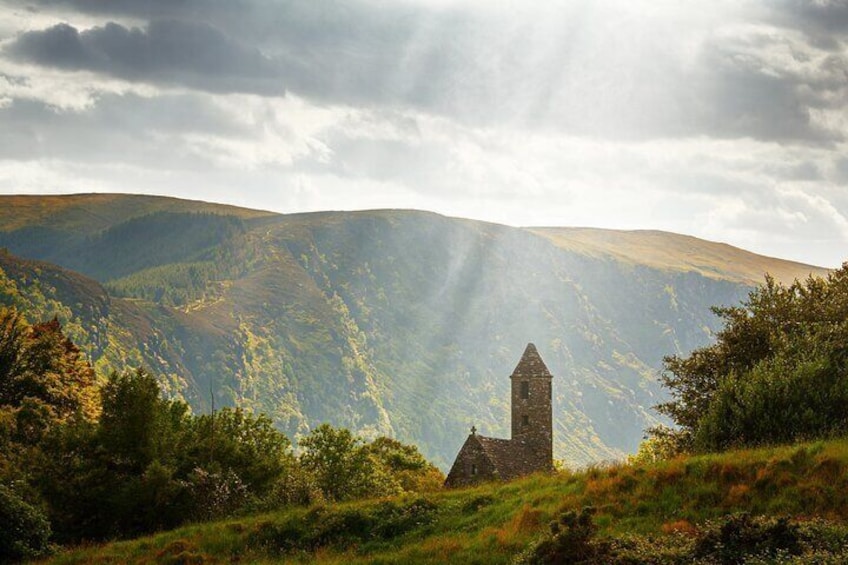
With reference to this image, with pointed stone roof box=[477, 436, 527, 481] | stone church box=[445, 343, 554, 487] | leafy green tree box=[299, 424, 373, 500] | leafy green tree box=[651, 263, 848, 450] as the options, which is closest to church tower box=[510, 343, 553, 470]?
stone church box=[445, 343, 554, 487]

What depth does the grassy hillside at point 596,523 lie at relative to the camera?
20797mm

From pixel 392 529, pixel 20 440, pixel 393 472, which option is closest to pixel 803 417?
pixel 392 529

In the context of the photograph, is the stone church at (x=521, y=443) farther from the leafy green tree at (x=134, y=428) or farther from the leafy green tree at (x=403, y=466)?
the leafy green tree at (x=134, y=428)

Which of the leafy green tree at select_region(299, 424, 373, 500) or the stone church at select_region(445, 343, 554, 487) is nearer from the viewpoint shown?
the stone church at select_region(445, 343, 554, 487)

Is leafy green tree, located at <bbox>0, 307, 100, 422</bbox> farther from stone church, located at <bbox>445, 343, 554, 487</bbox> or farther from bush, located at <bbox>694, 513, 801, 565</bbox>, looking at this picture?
bush, located at <bbox>694, 513, 801, 565</bbox>

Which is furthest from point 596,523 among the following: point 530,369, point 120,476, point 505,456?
point 530,369

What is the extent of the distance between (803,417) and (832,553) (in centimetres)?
1303

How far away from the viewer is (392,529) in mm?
29000

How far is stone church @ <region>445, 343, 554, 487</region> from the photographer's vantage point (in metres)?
56.5

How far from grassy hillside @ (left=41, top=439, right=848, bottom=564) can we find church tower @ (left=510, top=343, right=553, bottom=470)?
31.3 meters

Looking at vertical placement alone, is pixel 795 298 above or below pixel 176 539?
above

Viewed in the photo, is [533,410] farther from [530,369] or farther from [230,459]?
[230,459]

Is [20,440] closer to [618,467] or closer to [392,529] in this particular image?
[392,529]

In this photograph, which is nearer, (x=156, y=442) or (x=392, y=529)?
(x=392, y=529)
